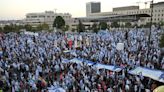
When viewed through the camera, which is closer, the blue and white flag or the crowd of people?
the blue and white flag

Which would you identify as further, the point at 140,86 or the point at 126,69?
the point at 126,69

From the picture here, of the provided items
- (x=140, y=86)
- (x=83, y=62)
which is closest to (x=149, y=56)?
(x=83, y=62)

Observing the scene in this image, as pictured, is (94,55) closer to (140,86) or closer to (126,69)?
(126,69)

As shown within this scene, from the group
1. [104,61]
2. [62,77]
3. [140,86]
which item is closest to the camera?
[140,86]

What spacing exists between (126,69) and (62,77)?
3.63 meters

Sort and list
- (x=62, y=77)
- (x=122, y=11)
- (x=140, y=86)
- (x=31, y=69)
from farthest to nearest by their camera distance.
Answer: (x=122, y=11) < (x=31, y=69) < (x=62, y=77) < (x=140, y=86)

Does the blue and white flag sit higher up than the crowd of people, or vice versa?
the blue and white flag

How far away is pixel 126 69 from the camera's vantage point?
47.1 feet

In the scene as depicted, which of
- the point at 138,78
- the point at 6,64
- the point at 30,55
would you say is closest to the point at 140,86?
the point at 138,78

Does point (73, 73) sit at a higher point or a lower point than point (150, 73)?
lower

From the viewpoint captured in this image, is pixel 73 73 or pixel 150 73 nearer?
pixel 150 73

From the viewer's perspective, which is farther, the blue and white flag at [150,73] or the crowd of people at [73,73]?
the crowd of people at [73,73]

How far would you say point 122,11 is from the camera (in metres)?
130

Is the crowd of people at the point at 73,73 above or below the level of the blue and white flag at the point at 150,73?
below
